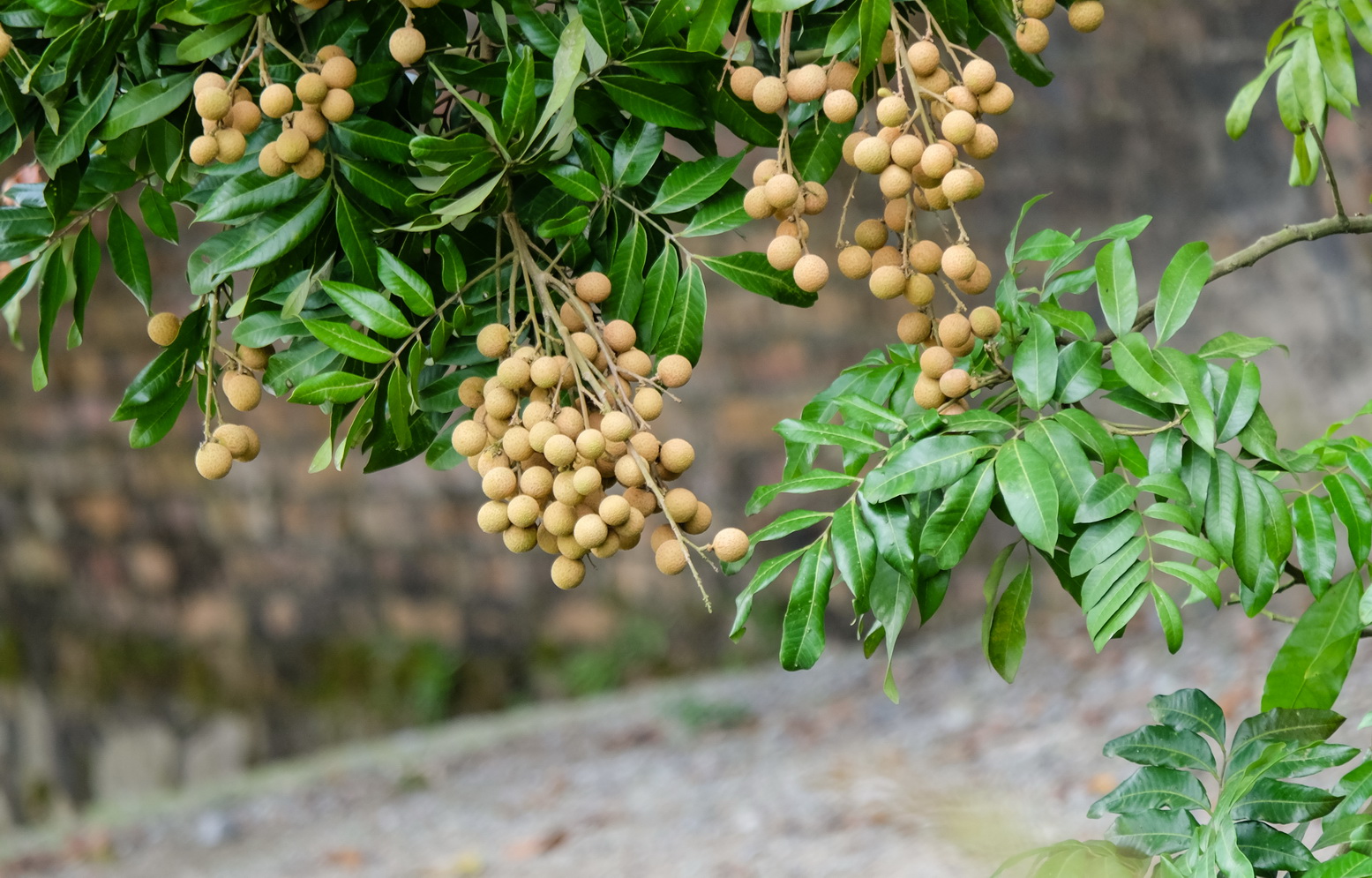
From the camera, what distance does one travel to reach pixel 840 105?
0.67 m

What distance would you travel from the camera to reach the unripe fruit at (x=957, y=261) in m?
0.67

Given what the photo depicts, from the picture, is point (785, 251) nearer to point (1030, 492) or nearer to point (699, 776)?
point (1030, 492)

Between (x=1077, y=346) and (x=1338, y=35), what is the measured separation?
373mm

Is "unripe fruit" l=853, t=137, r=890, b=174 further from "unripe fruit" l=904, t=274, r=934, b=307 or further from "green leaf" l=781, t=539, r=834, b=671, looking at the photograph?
"green leaf" l=781, t=539, r=834, b=671

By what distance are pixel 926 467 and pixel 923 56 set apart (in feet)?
0.72

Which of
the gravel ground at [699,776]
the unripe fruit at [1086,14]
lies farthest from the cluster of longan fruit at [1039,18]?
the gravel ground at [699,776]

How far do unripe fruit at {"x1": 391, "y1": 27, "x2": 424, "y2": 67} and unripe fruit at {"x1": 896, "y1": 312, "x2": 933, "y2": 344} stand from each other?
31 cm

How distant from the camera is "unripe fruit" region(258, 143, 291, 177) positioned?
700mm

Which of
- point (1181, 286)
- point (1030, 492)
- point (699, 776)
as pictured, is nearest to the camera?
point (1030, 492)

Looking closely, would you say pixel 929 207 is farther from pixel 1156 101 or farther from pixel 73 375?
pixel 73 375

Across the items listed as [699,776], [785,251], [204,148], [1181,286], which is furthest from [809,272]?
[699,776]

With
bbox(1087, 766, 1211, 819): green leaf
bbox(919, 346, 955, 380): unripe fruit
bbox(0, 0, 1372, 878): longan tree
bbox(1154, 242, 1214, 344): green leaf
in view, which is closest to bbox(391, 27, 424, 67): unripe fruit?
bbox(0, 0, 1372, 878): longan tree

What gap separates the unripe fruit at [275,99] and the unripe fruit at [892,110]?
32 centimetres

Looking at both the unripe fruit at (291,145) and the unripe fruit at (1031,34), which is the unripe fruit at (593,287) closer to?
the unripe fruit at (291,145)
